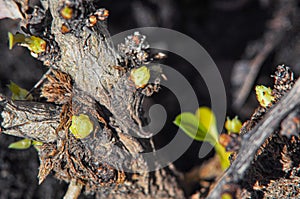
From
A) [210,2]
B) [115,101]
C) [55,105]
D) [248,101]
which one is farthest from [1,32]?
[248,101]

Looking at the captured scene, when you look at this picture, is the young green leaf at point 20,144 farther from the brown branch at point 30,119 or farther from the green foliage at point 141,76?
the green foliage at point 141,76

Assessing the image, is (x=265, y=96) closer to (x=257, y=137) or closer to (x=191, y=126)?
(x=257, y=137)

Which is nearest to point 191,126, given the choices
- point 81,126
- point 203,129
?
point 203,129

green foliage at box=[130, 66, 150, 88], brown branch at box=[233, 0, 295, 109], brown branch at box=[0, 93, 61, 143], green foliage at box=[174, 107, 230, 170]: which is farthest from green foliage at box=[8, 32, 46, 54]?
brown branch at box=[233, 0, 295, 109]

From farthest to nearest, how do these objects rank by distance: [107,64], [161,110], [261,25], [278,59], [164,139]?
[261,25] → [278,59] → [161,110] → [164,139] → [107,64]

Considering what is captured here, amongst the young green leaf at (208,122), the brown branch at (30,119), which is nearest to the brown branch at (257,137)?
the brown branch at (30,119)

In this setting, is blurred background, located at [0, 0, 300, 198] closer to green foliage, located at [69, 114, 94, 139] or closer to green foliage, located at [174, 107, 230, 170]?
green foliage, located at [174, 107, 230, 170]

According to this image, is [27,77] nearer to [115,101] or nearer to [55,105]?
[55,105]
